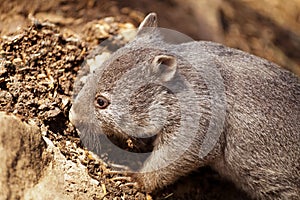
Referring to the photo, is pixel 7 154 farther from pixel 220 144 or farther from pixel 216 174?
pixel 216 174

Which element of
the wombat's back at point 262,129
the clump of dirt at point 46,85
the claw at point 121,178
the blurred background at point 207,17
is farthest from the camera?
the blurred background at point 207,17

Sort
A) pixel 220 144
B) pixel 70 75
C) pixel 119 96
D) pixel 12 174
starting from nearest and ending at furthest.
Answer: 1. pixel 12 174
2. pixel 119 96
3. pixel 220 144
4. pixel 70 75

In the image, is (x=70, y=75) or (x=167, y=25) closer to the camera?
(x=70, y=75)

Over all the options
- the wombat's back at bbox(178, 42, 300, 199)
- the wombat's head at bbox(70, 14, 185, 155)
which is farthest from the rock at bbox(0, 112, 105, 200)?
the wombat's back at bbox(178, 42, 300, 199)

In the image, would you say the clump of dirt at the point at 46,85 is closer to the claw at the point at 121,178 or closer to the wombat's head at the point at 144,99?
the claw at the point at 121,178

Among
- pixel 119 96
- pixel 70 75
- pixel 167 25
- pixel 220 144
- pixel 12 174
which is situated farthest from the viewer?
pixel 167 25


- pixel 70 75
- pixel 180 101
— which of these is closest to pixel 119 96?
pixel 180 101

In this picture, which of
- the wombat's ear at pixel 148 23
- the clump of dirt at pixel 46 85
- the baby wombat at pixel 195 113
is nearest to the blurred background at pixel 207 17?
the clump of dirt at pixel 46 85
